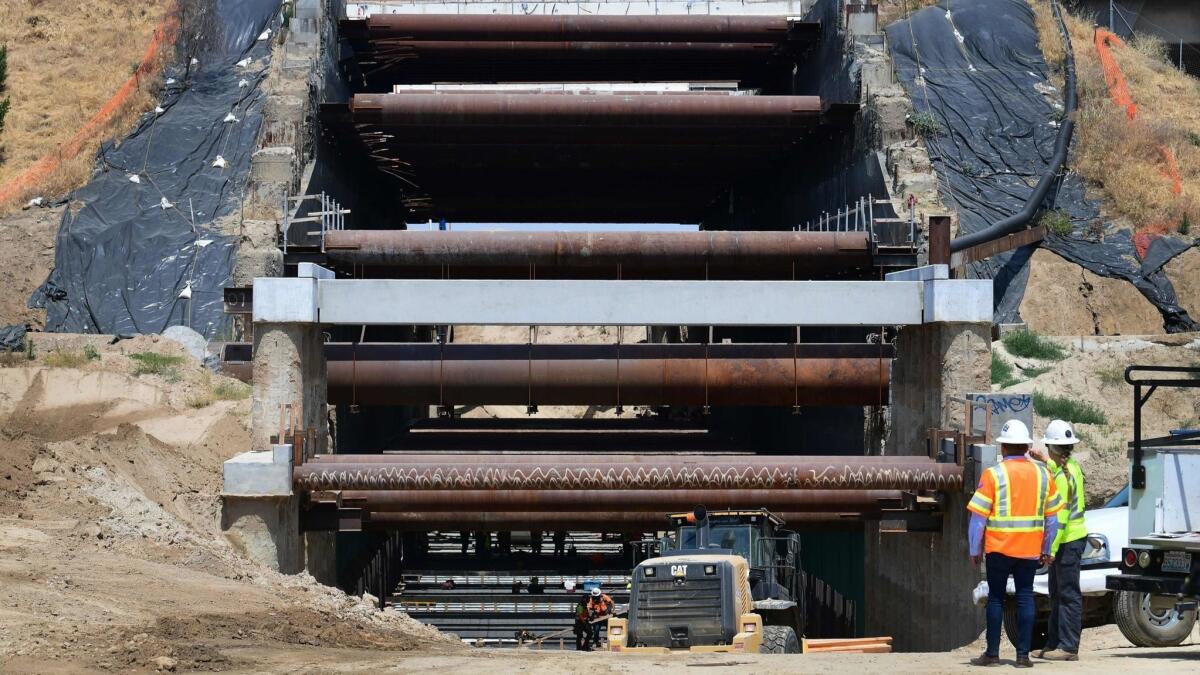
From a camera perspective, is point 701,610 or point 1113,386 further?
point 1113,386

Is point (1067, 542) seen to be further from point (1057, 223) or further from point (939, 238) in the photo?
point (1057, 223)

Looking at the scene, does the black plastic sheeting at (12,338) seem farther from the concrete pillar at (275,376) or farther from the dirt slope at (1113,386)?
the dirt slope at (1113,386)

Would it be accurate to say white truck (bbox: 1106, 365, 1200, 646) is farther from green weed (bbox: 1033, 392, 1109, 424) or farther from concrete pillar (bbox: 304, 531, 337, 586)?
green weed (bbox: 1033, 392, 1109, 424)

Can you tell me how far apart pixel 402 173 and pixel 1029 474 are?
27.7 metres

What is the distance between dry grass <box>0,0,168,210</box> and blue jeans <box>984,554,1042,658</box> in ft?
191

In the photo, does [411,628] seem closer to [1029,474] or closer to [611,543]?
[1029,474]

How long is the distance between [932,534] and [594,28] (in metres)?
15.6

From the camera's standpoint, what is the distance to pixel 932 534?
22062 millimetres

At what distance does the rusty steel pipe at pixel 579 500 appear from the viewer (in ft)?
67.7

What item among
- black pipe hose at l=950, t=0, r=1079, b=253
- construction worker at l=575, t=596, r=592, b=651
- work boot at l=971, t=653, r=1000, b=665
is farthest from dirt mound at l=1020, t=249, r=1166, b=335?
work boot at l=971, t=653, r=1000, b=665

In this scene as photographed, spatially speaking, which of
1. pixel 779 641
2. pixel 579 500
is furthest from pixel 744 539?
pixel 579 500

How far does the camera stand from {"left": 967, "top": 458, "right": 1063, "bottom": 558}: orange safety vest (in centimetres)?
1077

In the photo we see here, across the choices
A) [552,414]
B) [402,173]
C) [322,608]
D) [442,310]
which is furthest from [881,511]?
[552,414]

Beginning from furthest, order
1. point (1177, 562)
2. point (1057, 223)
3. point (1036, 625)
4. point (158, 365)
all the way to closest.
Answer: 1. point (1057, 223)
2. point (158, 365)
3. point (1036, 625)
4. point (1177, 562)
